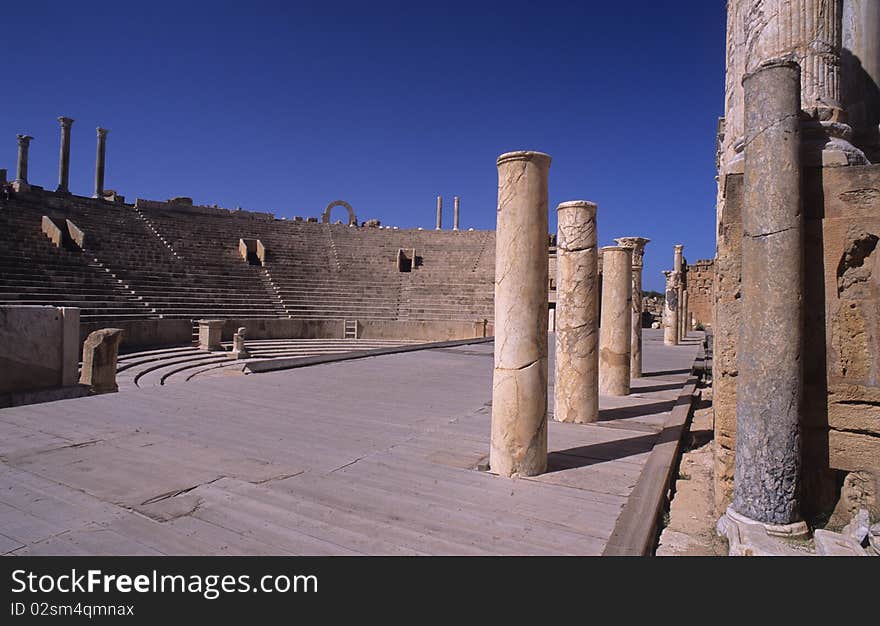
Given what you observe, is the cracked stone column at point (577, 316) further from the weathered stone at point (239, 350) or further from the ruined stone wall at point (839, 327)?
the weathered stone at point (239, 350)

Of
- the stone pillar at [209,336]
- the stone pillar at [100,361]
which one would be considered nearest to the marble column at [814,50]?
the stone pillar at [100,361]

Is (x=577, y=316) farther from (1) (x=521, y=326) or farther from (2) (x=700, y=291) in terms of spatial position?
(2) (x=700, y=291)

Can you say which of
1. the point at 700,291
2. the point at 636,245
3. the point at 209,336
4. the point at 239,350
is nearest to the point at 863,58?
the point at 636,245

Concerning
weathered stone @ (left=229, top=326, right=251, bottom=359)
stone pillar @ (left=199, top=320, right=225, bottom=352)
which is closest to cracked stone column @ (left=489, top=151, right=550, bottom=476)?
weathered stone @ (left=229, top=326, right=251, bottom=359)

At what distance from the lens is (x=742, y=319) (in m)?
3.14

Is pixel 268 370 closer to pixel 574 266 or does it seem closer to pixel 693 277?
pixel 574 266

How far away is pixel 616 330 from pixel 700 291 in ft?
92.0

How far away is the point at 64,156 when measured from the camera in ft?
92.4

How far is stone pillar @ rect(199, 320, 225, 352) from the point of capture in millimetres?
16078

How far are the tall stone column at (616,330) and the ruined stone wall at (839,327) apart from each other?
14.4ft

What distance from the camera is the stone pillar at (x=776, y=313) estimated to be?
9.75 feet

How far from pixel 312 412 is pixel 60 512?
299 cm

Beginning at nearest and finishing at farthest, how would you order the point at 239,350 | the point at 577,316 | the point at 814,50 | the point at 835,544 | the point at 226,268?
the point at 835,544
the point at 814,50
the point at 577,316
the point at 239,350
the point at 226,268

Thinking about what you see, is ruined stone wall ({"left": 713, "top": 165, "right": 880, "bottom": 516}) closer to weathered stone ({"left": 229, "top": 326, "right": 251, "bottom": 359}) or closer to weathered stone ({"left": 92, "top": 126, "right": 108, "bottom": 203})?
weathered stone ({"left": 229, "top": 326, "right": 251, "bottom": 359})
